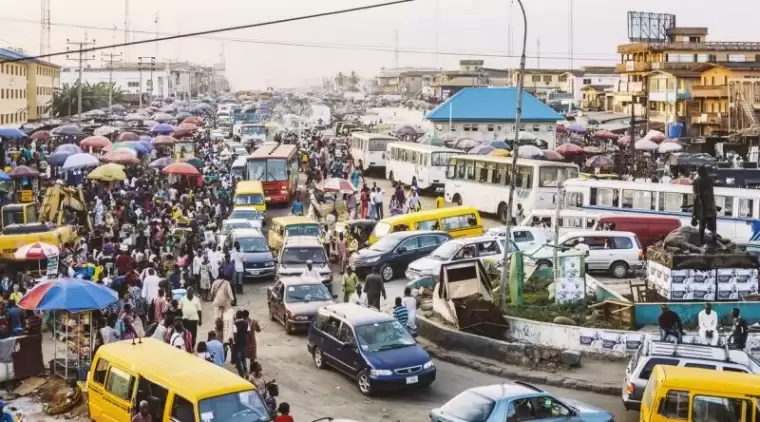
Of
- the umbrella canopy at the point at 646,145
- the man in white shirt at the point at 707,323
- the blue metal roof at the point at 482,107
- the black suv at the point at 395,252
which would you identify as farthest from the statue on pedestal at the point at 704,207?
the blue metal roof at the point at 482,107

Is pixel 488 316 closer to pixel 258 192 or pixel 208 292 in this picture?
A: pixel 208 292

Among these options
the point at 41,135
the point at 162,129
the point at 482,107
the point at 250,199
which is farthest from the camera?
the point at 482,107

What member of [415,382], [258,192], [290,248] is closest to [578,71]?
[258,192]

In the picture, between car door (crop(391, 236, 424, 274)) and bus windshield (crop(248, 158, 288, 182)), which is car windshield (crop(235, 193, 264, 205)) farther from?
car door (crop(391, 236, 424, 274))

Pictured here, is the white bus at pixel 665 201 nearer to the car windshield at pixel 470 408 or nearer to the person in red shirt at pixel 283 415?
the car windshield at pixel 470 408

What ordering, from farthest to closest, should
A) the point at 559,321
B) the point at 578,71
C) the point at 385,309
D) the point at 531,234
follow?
the point at 578,71 < the point at 531,234 < the point at 385,309 < the point at 559,321

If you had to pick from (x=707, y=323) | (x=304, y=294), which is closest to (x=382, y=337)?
(x=304, y=294)

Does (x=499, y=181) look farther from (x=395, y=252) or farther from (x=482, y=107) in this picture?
(x=482, y=107)
